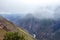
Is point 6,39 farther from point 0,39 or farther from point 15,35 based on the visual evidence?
point 0,39

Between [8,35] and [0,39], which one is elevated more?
[8,35]

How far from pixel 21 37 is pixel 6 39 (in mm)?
8652

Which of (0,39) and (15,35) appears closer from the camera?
(15,35)

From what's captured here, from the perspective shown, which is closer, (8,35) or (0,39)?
(8,35)

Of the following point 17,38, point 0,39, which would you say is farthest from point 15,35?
point 0,39

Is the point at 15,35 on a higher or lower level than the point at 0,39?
higher

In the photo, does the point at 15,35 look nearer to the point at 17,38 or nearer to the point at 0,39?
the point at 17,38

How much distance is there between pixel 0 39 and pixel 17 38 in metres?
72.3

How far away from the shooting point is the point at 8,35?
124 metres

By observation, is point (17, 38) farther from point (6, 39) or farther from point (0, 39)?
point (0, 39)

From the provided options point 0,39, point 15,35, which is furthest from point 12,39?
point 0,39

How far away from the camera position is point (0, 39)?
194500 mm

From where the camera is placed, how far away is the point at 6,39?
12181 cm

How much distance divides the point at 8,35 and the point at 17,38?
5.31 m
